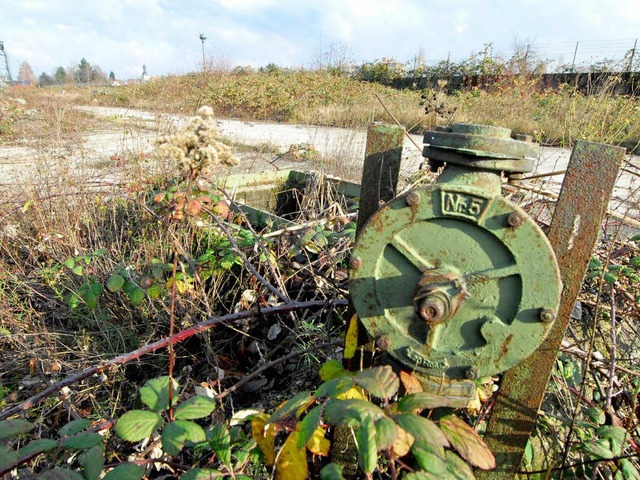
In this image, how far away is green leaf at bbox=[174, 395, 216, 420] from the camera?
3.52 feet

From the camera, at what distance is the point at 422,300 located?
1.09m

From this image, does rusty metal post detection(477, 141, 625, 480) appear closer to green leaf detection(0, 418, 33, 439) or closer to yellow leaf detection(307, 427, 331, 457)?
yellow leaf detection(307, 427, 331, 457)

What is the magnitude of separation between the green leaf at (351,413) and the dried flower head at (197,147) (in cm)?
64

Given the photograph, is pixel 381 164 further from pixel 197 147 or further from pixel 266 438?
pixel 266 438

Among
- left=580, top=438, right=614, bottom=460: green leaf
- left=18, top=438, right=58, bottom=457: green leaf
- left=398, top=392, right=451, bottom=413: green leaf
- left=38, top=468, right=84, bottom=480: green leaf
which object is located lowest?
left=580, top=438, right=614, bottom=460: green leaf

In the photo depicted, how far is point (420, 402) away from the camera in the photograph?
938 millimetres

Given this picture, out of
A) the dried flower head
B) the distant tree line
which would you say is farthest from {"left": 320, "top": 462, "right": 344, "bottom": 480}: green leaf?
the distant tree line

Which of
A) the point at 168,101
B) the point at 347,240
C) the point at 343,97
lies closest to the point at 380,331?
the point at 347,240

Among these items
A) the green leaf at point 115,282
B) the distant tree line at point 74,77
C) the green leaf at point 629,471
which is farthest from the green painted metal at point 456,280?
the distant tree line at point 74,77

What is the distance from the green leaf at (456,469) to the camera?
1.01 m

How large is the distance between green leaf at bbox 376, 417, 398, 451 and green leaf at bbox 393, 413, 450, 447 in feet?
0.11

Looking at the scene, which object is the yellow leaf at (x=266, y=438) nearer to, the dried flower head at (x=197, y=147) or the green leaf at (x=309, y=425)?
the green leaf at (x=309, y=425)

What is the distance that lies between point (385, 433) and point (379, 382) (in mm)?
130

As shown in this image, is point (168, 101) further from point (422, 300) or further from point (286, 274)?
point (422, 300)
